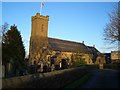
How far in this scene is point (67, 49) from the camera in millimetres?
88438

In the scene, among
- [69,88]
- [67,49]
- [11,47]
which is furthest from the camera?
[67,49]

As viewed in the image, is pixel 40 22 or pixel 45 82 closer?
pixel 45 82

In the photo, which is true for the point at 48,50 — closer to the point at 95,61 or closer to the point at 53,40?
the point at 53,40

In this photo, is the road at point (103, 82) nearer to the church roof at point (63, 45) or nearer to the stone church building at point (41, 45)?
the stone church building at point (41, 45)

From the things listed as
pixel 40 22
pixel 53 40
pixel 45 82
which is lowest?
pixel 45 82

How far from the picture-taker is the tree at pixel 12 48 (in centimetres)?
3767

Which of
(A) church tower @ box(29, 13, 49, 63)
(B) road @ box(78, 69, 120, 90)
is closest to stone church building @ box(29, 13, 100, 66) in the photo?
(A) church tower @ box(29, 13, 49, 63)

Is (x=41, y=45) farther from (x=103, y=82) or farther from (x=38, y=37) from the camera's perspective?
(x=103, y=82)

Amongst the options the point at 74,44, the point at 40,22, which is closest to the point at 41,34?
the point at 40,22

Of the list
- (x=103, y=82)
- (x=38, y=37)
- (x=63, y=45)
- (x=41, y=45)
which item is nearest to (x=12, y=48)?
(x=103, y=82)

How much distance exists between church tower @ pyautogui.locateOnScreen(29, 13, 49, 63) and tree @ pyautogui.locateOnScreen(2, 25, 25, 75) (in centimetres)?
2619

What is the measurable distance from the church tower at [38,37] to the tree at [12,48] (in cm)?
2619

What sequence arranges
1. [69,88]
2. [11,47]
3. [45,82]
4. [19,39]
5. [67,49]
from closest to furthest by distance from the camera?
1. [45,82]
2. [69,88]
3. [11,47]
4. [19,39]
5. [67,49]

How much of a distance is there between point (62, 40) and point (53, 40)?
28.2 feet
